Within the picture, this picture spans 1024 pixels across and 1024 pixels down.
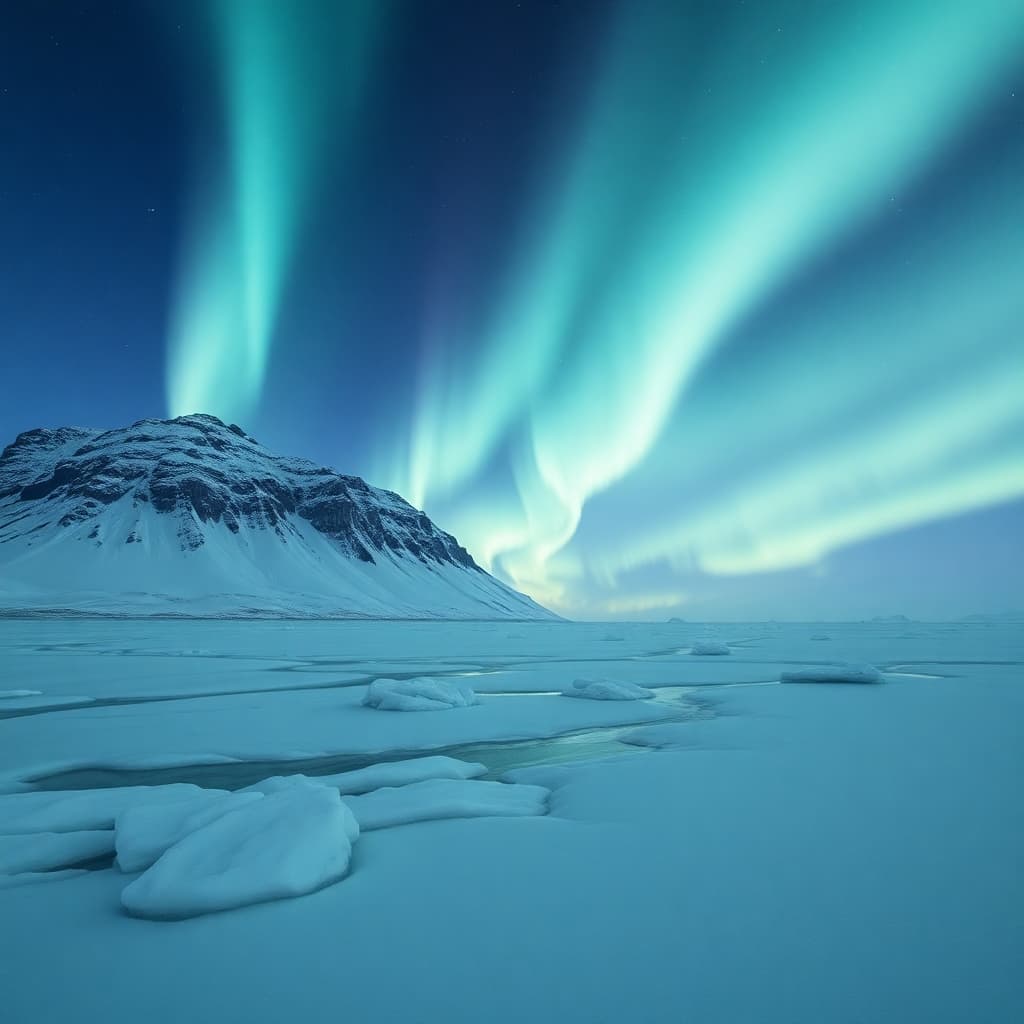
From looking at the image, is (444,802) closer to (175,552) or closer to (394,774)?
(394,774)

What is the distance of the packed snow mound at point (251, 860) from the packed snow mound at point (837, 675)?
14503 mm

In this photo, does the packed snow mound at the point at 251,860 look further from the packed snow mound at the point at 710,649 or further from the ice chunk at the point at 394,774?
the packed snow mound at the point at 710,649

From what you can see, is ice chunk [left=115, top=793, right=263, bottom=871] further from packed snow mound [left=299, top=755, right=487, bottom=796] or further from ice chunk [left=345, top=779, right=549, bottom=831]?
packed snow mound [left=299, top=755, right=487, bottom=796]

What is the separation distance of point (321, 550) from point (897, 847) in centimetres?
19534

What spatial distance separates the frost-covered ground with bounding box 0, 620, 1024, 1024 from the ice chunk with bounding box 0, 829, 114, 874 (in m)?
0.02

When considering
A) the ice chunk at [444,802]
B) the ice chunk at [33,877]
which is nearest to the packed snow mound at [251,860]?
the ice chunk at [444,802]

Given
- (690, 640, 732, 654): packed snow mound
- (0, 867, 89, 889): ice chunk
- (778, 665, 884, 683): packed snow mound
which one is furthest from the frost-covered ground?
(690, 640, 732, 654): packed snow mound

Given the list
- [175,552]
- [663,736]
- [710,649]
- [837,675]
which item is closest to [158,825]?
[663,736]

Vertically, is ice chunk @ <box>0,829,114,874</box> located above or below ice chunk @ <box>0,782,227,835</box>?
below

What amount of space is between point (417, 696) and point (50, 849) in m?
7.65

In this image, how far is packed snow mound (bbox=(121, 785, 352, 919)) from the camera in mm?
3498

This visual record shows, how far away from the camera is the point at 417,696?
11938mm

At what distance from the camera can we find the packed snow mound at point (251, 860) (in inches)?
138

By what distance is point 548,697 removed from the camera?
13.4 meters
